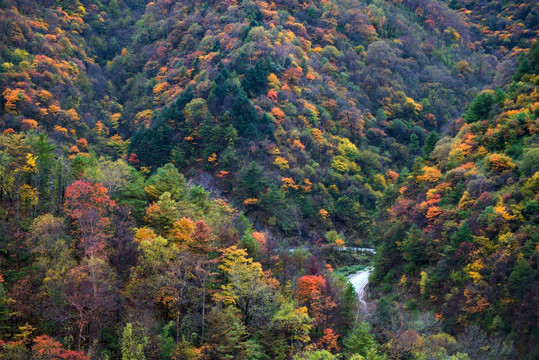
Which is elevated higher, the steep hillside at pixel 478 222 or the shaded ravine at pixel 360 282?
the steep hillside at pixel 478 222

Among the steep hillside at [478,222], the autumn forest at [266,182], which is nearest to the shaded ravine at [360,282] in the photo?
the autumn forest at [266,182]

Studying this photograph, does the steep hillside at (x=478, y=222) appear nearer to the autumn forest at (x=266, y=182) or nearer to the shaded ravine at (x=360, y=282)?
the autumn forest at (x=266, y=182)

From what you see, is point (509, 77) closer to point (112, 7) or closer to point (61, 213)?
point (61, 213)

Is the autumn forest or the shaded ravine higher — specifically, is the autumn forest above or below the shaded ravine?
above

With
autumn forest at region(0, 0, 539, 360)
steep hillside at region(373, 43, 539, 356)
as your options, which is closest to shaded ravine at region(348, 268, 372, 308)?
autumn forest at region(0, 0, 539, 360)

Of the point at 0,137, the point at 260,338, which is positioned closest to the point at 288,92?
the point at 0,137

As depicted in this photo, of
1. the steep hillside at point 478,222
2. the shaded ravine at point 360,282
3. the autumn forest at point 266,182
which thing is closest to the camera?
the autumn forest at point 266,182

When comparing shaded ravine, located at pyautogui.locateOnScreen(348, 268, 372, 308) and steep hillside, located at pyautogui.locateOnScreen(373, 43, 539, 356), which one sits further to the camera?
shaded ravine, located at pyautogui.locateOnScreen(348, 268, 372, 308)

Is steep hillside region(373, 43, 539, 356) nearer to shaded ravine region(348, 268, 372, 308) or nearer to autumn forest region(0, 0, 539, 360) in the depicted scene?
autumn forest region(0, 0, 539, 360)

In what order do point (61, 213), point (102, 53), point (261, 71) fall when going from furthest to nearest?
1. point (102, 53)
2. point (261, 71)
3. point (61, 213)
